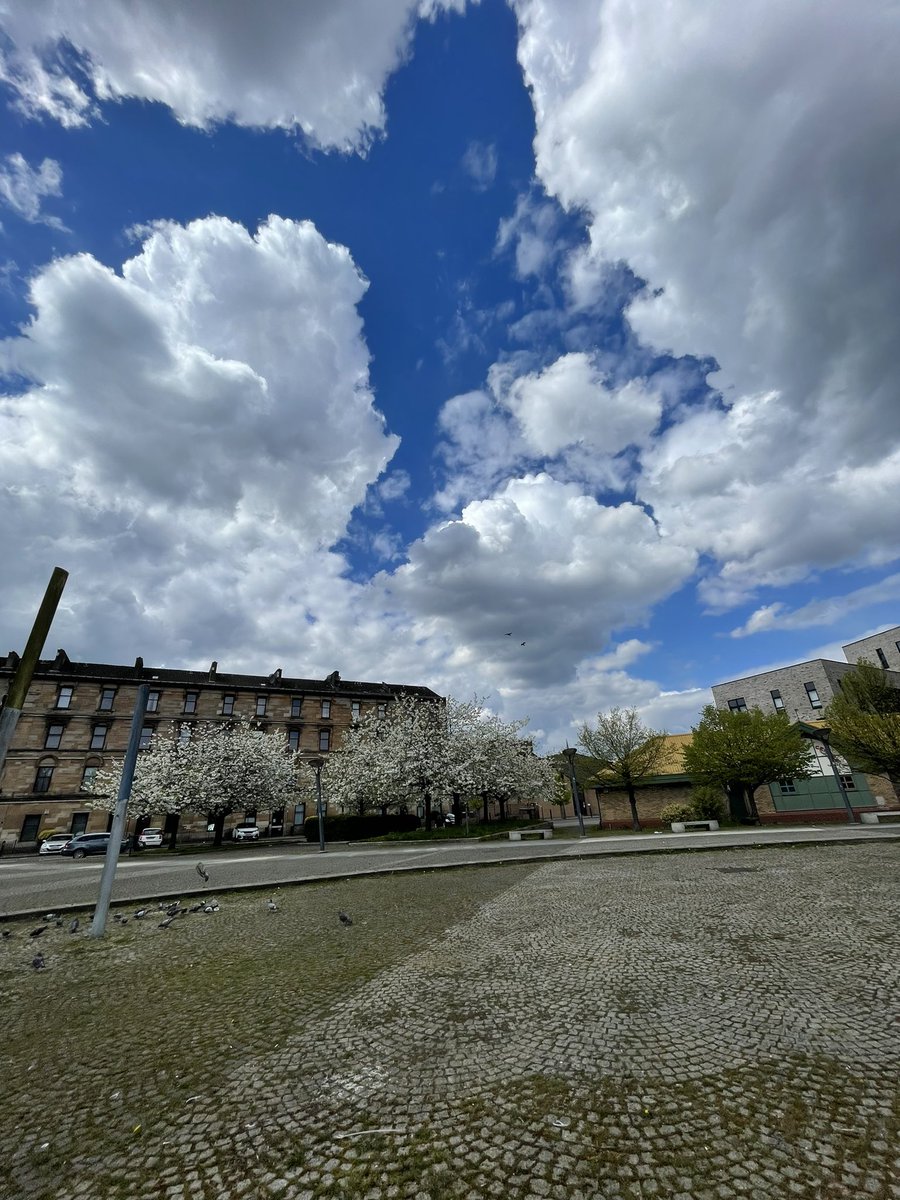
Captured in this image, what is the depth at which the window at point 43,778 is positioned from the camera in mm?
44062

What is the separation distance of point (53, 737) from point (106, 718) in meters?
4.09

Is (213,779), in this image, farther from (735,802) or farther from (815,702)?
(815,702)

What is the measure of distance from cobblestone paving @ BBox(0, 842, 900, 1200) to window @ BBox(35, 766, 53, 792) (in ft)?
151

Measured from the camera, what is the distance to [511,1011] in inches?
193

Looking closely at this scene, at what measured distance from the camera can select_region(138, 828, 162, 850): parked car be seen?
3851cm

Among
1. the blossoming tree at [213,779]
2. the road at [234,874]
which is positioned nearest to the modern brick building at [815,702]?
the road at [234,874]

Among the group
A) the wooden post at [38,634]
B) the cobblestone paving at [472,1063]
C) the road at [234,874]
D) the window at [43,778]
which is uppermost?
the window at [43,778]

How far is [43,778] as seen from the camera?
44.4 meters

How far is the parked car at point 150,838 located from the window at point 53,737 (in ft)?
42.7

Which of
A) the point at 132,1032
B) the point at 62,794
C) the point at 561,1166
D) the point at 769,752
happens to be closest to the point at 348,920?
the point at 132,1032

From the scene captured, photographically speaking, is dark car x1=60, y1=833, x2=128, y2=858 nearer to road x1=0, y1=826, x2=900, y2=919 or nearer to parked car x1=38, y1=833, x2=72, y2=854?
parked car x1=38, y1=833, x2=72, y2=854

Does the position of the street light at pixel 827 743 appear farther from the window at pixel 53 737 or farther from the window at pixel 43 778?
the window at pixel 53 737

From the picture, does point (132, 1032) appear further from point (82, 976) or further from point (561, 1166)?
point (561, 1166)

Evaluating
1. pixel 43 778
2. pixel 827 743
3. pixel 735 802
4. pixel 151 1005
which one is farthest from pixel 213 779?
pixel 827 743
